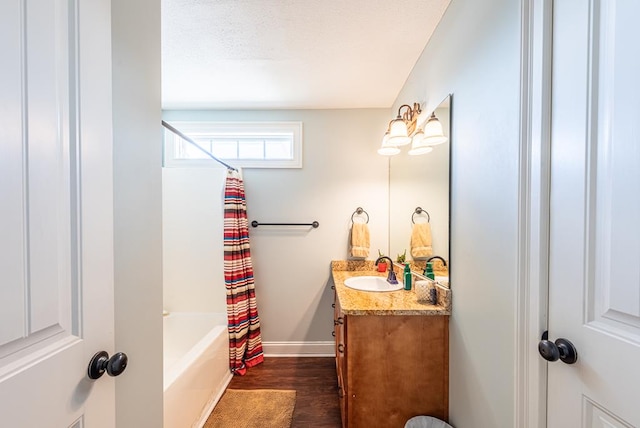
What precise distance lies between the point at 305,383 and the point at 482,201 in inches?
77.2

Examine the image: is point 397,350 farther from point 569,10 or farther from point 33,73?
point 33,73

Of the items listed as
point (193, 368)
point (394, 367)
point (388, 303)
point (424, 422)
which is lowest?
point (424, 422)

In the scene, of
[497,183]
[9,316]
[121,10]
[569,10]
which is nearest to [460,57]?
[569,10]

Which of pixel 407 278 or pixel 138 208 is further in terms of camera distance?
pixel 407 278

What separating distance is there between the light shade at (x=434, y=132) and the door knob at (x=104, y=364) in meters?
1.60

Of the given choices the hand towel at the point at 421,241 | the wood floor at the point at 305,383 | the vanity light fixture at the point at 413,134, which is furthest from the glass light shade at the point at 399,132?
the wood floor at the point at 305,383

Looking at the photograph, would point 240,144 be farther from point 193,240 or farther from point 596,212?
point 596,212

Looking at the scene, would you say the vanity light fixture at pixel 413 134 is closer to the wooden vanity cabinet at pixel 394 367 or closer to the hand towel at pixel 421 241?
the hand towel at pixel 421 241

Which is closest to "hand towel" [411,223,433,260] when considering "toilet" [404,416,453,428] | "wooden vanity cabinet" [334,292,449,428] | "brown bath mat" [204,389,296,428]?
"wooden vanity cabinet" [334,292,449,428]

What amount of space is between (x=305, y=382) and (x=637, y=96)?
245 centimetres

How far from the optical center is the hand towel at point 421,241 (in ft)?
5.59

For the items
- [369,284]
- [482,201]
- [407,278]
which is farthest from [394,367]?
[482,201]

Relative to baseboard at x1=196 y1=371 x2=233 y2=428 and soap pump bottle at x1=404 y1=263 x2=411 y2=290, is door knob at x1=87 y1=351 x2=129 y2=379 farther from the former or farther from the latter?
soap pump bottle at x1=404 y1=263 x2=411 y2=290

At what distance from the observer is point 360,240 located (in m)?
2.54
